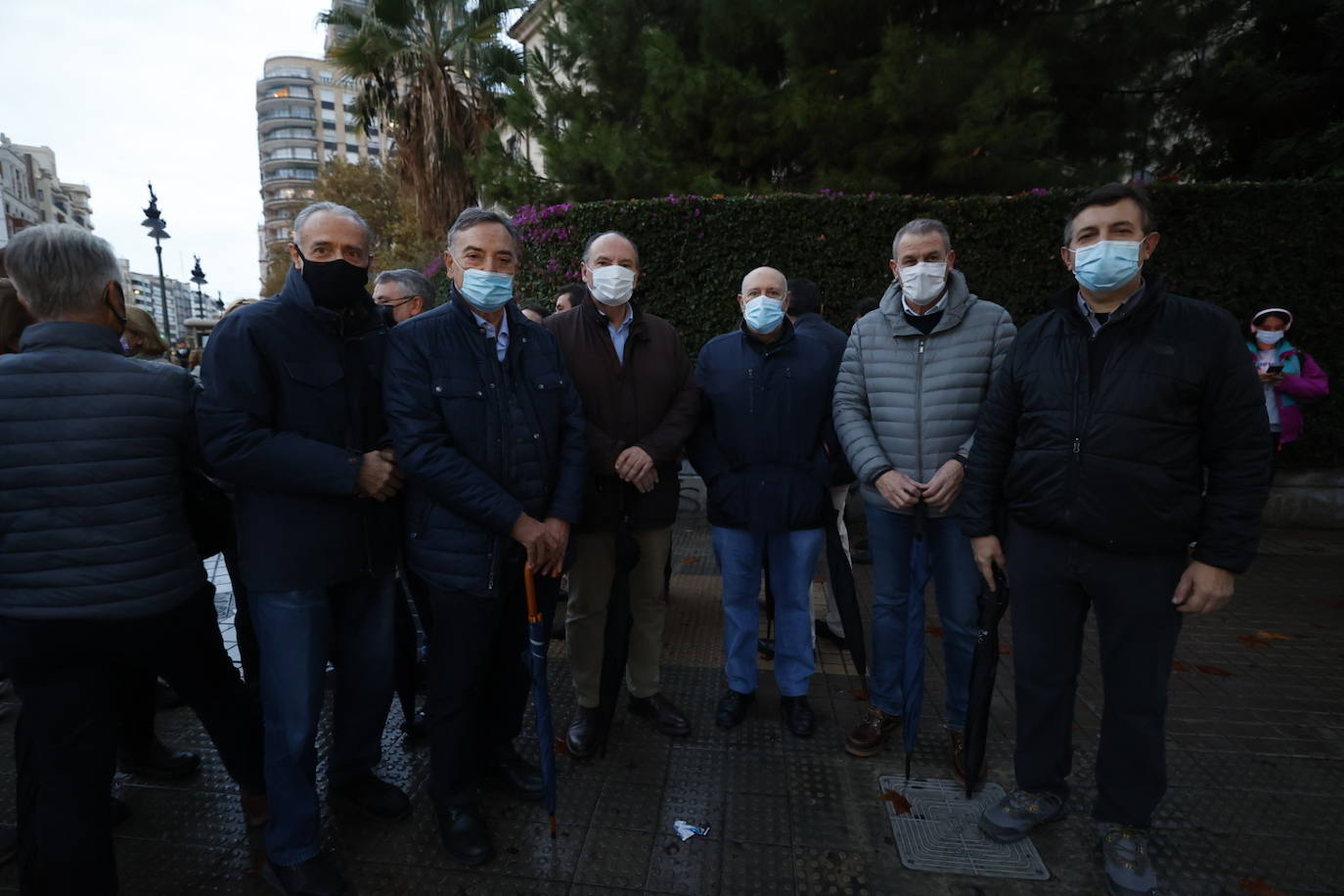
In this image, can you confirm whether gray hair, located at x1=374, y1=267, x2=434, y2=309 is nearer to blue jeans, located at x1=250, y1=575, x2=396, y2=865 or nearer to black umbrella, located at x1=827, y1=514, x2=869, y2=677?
blue jeans, located at x1=250, y1=575, x2=396, y2=865

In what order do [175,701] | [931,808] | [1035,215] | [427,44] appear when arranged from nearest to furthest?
[931,808] → [175,701] → [1035,215] → [427,44]

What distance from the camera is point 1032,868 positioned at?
2.35 meters

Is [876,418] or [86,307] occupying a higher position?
[86,307]

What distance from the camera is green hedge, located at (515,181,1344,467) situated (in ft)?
21.2

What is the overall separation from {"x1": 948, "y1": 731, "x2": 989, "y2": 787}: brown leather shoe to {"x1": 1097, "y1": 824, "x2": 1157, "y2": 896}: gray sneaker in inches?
20.4

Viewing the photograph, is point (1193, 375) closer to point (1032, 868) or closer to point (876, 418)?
point (876, 418)

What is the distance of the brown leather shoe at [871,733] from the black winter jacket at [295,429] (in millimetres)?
2114

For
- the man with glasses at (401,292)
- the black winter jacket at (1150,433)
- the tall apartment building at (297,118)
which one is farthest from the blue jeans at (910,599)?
the tall apartment building at (297,118)

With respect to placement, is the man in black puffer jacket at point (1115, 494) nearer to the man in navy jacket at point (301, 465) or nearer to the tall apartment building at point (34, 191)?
the man in navy jacket at point (301, 465)

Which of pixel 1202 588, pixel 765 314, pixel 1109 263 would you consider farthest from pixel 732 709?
pixel 1109 263

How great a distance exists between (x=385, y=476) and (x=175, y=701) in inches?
88.0

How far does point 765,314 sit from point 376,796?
249 cm

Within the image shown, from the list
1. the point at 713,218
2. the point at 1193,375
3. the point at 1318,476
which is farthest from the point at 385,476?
the point at 1318,476

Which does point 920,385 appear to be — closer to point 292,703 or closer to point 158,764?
point 292,703
